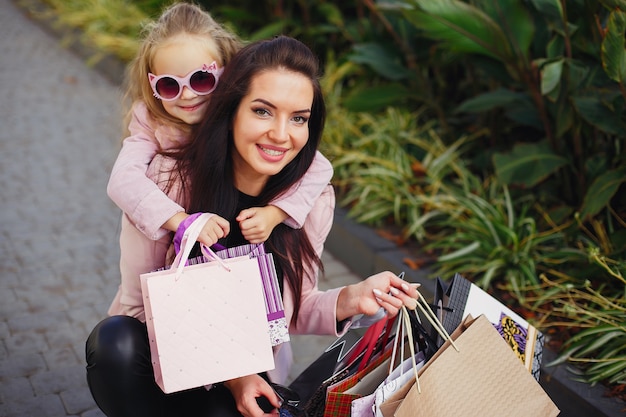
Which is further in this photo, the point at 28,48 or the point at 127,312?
the point at 28,48

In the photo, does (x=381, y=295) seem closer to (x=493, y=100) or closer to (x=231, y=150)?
(x=231, y=150)

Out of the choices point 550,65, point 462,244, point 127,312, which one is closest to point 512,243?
point 462,244

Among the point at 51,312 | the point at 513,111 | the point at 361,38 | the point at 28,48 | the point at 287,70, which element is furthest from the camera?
the point at 28,48

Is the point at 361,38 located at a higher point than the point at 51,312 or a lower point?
higher

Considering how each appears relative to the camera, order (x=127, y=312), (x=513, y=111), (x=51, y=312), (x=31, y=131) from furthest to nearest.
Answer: (x=31, y=131) → (x=513, y=111) → (x=51, y=312) → (x=127, y=312)

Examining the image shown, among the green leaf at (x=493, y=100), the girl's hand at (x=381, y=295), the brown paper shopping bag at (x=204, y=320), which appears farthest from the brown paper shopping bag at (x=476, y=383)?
the green leaf at (x=493, y=100)

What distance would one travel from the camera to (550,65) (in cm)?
340

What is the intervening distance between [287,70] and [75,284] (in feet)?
7.73

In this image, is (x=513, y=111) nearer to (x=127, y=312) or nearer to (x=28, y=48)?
(x=127, y=312)

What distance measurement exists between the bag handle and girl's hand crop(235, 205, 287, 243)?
13 centimetres

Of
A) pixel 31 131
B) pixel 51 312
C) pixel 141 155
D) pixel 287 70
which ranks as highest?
pixel 31 131

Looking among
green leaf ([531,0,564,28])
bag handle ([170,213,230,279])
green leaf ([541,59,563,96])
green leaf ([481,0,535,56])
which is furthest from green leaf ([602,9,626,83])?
bag handle ([170,213,230,279])

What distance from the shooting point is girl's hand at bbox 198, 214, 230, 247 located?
2066mm

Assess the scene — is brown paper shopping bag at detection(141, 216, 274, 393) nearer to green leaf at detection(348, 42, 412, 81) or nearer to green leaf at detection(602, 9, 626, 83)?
green leaf at detection(602, 9, 626, 83)
